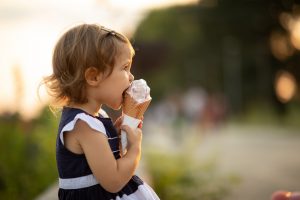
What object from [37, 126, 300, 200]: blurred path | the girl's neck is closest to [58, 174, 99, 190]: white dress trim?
the girl's neck

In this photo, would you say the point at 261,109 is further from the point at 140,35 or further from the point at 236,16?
the point at 140,35

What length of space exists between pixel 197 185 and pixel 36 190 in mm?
1831

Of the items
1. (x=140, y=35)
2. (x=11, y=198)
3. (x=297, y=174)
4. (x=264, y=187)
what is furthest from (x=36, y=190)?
(x=140, y=35)

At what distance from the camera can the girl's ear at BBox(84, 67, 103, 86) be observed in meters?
3.00

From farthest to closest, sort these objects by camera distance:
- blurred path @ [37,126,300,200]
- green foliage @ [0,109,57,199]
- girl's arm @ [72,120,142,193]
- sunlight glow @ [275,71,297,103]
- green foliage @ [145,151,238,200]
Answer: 1. sunlight glow @ [275,71,297,103]
2. blurred path @ [37,126,300,200]
3. green foliage @ [145,151,238,200]
4. green foliage @ [0,109,57,199]
5. girl's arm @ [72,120,142,193]

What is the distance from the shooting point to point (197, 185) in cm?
724

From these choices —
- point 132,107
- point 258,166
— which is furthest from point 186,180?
point 132,107

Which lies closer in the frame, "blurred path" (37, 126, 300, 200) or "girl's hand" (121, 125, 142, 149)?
"girl's hand" (121, 125, 142, 149)

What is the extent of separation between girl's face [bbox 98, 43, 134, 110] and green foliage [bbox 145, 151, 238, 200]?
138 inches

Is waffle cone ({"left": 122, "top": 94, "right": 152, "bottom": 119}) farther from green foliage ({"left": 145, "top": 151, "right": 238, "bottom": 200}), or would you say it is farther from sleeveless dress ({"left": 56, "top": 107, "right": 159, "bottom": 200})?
green foliage ({"left": 145, "top": 151, "right": 238, "bottom": 200})

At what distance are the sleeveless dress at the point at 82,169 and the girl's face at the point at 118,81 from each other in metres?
0.11

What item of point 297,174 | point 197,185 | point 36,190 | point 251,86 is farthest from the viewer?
point 251,86

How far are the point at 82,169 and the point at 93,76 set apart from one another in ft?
1.43

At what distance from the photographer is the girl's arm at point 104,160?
290 centimetres
